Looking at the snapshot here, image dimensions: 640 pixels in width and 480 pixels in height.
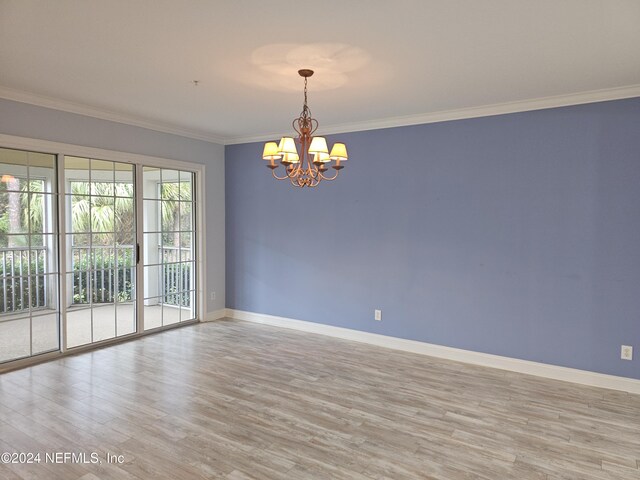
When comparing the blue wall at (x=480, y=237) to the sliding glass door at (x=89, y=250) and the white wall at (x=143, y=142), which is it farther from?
the sliding glass door at (x=89, y=250)

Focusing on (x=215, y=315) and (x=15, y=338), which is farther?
(x=215, y=315)

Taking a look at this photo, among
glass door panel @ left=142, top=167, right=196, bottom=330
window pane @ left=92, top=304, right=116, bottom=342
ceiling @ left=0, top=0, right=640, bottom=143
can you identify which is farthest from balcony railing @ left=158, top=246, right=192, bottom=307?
ceiling @ left=0, top=0, right=640, bottom=143

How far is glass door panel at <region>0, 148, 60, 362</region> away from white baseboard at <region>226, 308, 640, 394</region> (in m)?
2.60

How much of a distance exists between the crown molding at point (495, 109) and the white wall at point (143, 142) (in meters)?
1.88

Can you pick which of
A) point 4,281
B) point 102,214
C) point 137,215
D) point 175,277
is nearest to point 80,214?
point 102,214

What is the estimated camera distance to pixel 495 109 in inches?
163

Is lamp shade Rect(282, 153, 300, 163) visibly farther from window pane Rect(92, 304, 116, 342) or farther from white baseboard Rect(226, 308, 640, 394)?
window pane Rect(92, 304, 116, 342)

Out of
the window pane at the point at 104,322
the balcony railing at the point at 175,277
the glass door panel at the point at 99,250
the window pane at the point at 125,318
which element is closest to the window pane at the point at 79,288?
the glass door panel at the point at 99,250

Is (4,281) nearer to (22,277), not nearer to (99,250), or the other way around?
(22,277)

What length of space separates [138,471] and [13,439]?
1030mm

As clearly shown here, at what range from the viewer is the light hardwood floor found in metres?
2.45

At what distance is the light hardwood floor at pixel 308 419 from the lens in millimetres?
2445

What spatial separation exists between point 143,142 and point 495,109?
412 centimetres

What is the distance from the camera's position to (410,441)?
8.98 ft
